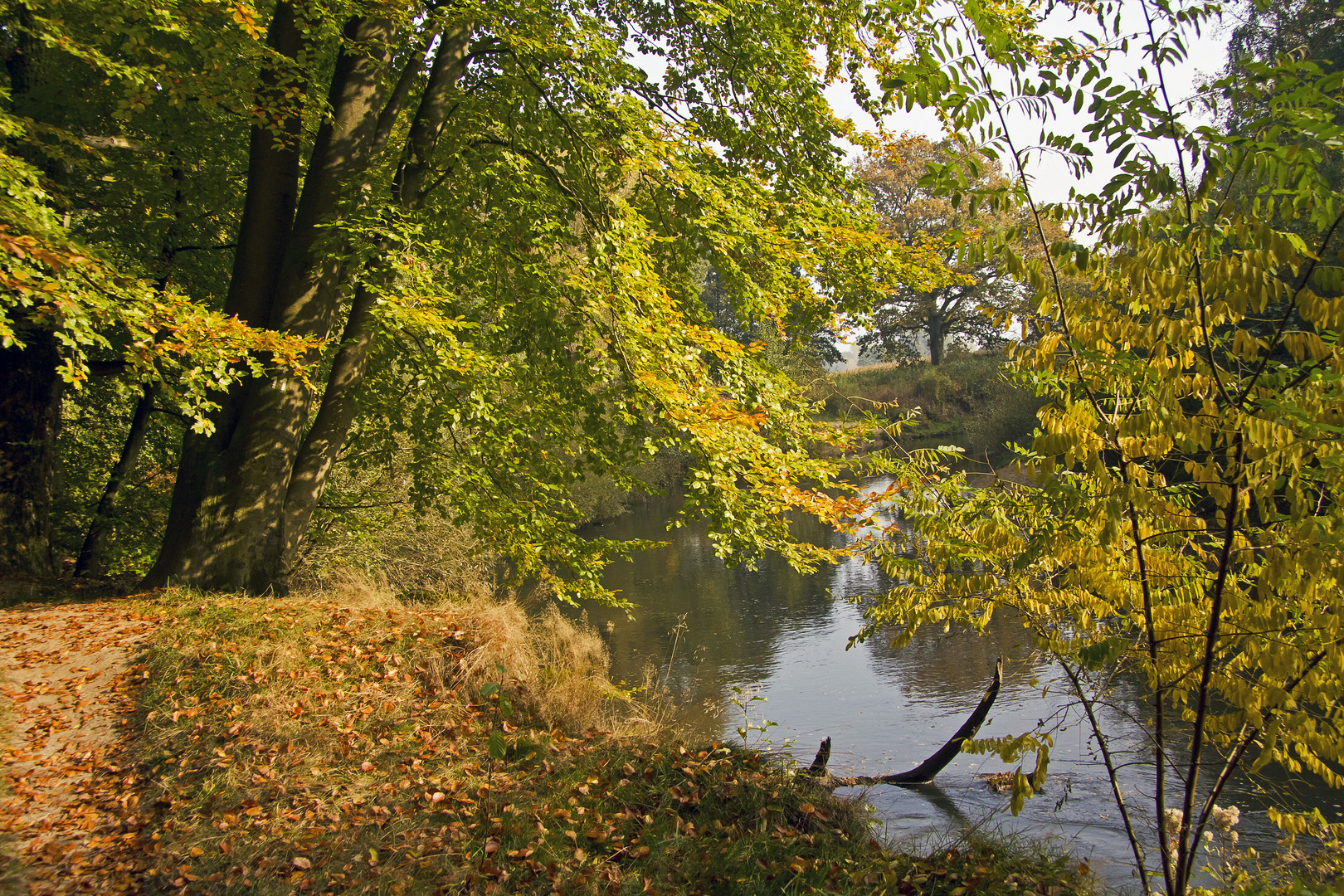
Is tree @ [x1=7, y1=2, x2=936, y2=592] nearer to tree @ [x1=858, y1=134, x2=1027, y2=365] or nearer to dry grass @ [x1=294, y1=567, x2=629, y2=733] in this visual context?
dry grass @ [x1=294, y1=567, x2=629, y2=733]

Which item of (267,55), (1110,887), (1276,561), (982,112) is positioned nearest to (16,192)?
(267,55)

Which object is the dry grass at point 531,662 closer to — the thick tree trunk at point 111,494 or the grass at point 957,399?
the thick tree trunk at point 111,494

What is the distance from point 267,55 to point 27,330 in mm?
4271

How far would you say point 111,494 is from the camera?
10000 mm

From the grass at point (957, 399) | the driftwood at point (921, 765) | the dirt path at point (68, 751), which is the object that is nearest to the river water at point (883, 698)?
the driftwood at point (921, 765)

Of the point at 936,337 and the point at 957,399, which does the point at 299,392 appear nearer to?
the point at 957,399

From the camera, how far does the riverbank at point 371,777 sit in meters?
3.99

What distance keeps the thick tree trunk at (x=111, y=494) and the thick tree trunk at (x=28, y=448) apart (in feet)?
3.61

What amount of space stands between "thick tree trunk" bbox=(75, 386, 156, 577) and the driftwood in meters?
8.85

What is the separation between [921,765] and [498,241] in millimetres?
6579

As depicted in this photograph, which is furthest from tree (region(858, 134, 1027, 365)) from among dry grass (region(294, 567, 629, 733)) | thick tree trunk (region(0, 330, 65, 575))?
thick tree trunk (region(0, 330, 65, 575))

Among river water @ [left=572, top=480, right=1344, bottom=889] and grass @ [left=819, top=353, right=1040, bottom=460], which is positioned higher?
grass @ [left=819, top=353, right=1040, bottom=460]

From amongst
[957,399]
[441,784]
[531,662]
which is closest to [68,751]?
[441,784]

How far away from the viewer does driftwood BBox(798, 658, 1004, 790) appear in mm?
6090
